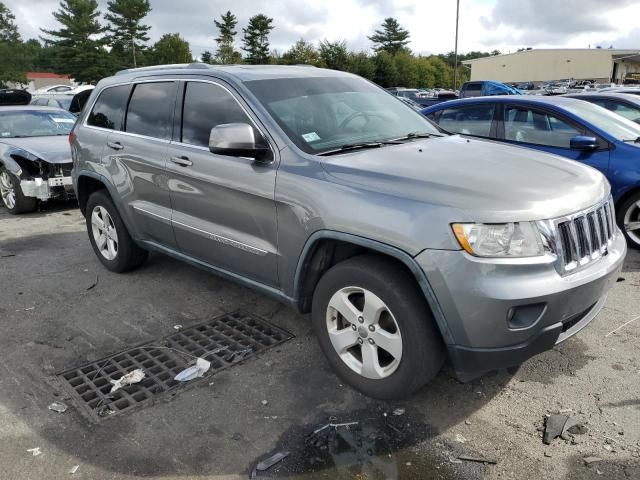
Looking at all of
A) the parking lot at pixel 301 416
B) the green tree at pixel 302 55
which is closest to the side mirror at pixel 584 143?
the parking lot at pixel 301 416

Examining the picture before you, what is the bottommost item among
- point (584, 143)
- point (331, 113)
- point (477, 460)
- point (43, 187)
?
point (477, 460)

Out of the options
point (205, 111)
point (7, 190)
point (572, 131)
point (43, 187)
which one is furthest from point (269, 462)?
point (7, 190)

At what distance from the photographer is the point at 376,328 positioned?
295 cm

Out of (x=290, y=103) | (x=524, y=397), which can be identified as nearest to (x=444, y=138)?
(x=290, y=103)

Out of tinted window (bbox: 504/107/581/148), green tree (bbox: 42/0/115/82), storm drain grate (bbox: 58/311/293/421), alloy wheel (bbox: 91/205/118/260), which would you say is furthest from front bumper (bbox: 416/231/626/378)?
green tree (bbox: 42/0/115/82)

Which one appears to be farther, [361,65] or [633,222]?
[361,65]

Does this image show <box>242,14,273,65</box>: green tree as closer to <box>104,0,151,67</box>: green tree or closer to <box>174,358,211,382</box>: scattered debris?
<box>104,0,151,67</box>: green tree

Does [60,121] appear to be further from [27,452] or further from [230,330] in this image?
[27,452]

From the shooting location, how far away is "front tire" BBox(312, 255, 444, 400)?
2.77m

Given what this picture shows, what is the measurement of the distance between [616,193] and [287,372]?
13.4 feet

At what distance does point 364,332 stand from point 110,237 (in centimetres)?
317

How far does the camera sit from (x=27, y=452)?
8.99ft

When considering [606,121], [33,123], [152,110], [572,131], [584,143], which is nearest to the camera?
[152,110]

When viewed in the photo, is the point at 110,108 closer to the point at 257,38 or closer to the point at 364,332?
the point at 364,332
